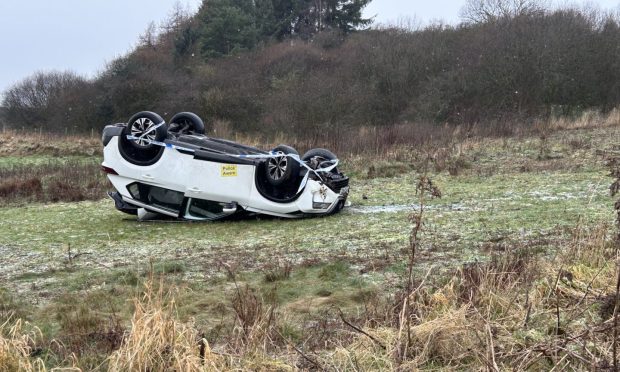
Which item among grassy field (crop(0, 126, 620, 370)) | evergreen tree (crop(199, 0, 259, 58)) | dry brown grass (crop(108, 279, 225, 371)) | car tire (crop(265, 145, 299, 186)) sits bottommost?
grassy field (crop(0, 126, 620, 370))

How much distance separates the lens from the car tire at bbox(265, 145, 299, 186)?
9578mm

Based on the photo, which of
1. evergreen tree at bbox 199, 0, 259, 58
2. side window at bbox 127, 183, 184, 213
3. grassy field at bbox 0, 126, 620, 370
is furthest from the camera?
evergreen tree at bbox 199, 0, 259, 58

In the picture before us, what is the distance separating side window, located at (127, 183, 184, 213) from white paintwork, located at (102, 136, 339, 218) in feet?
0.56

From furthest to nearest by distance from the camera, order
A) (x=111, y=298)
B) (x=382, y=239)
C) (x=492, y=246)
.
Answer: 1. (x=382, y=239)
2. (x=492, y=246)
3. (x=111, y=298)

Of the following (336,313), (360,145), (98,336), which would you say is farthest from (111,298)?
(360,145)

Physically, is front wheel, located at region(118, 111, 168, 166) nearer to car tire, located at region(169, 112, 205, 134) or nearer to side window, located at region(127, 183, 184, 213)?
side window, located at region(127, 183, 184, 213)

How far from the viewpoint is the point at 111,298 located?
5.39 meters

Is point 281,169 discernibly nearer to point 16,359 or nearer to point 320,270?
point 320,270

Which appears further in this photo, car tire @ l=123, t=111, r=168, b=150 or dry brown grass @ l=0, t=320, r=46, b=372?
car tire @ l=123, t=111, r=168, b=150

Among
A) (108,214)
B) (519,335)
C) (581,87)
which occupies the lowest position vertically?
(108,214)

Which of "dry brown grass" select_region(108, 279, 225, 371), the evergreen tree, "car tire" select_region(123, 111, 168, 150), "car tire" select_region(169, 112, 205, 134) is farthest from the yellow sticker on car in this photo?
the evergreen tree

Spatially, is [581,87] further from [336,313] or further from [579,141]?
→ [336,313]

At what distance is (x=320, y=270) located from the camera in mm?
6191

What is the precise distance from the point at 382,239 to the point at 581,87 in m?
27.7
